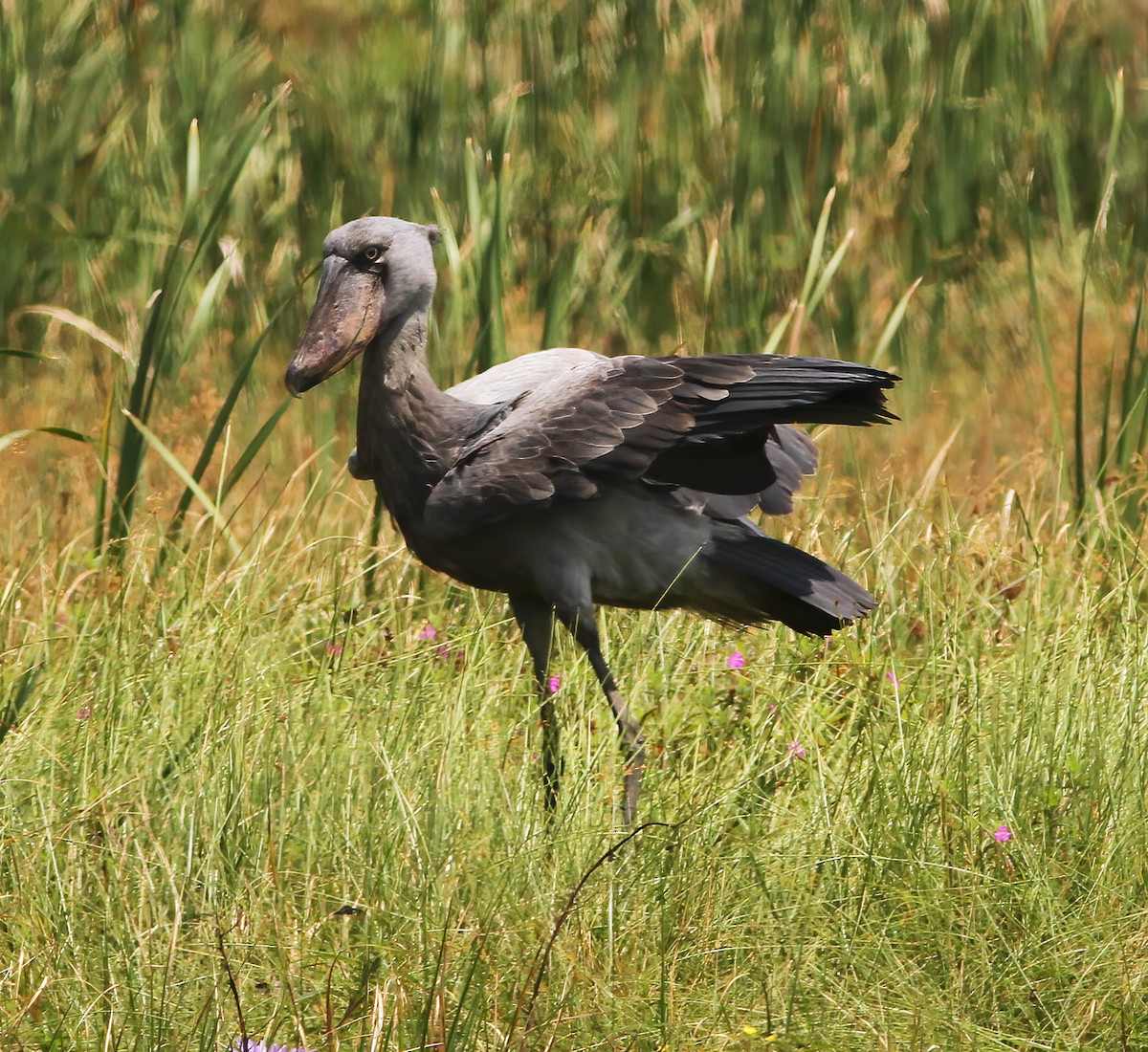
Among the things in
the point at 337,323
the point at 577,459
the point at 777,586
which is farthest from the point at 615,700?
the point at 337,323

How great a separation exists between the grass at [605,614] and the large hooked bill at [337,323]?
0.61 meters

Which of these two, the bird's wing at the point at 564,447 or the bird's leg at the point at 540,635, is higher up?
the bird's wing at the point at 564,447

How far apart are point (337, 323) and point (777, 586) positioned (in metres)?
1.02

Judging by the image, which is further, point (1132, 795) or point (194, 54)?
point (194, 54)

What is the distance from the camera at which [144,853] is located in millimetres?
2809

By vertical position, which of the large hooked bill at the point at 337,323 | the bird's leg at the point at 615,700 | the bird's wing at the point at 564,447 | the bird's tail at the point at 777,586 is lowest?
the bird's leg at the point at 615,700

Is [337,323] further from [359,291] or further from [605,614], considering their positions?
[605,614]

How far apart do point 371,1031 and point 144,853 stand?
650 millimetres

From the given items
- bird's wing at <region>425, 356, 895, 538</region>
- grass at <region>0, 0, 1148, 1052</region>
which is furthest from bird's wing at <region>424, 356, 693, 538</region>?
grass at <region>0, 0, 1148, 1052</region>

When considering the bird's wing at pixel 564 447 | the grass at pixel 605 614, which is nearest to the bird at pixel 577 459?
the bird's wing at pixel 564 447

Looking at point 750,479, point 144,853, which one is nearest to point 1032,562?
point 750,479

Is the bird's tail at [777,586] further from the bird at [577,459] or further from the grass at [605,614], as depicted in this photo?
the grass at [605,614]

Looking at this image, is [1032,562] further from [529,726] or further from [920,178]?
[920,178]

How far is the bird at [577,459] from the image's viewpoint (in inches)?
126
